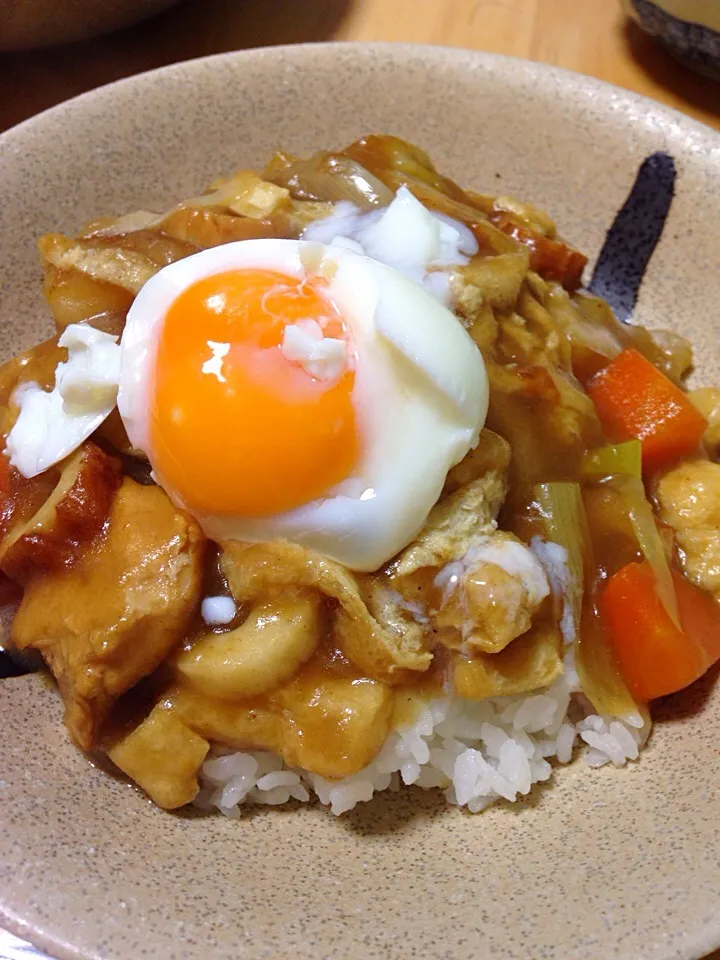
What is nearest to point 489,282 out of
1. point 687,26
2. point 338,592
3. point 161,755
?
point 338,592

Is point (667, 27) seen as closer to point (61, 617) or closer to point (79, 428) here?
point (79, 428)

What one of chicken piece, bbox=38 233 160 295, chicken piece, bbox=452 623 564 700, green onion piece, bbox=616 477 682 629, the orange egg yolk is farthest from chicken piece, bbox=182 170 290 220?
chicken piece, bbox=452 623 564 700

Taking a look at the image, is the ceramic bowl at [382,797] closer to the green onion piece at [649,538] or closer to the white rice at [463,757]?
the white rice at [463,757]

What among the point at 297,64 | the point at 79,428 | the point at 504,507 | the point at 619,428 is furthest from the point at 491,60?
the point at 79,428

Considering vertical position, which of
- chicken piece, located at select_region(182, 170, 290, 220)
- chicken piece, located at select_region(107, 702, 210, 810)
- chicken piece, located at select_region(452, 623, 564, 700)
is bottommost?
chicken piece, located at select_region(107, 702, 210, 810)

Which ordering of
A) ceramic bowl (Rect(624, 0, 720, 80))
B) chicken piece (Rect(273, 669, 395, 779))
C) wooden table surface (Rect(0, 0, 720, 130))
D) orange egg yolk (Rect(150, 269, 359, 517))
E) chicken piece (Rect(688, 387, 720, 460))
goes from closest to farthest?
1. orange egg yolk (Rect(150, 269, 359, 517))
2. chicken piece (Rect(273, 669, 395, 779))
3. chicken piece (Rect(688, 387, 720, 460))
4. ceramic bowl (Rect(624, 0, 720, 80))
5. wooden table surface (Rect(0, 0, 720, 130))

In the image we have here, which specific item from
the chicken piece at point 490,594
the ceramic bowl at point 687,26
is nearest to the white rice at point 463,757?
the chicken piece at point 490,594

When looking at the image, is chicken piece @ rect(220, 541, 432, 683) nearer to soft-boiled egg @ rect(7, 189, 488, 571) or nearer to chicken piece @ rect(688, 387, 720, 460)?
soft-boiled egg @ rect(7, 189, 488, 571)
